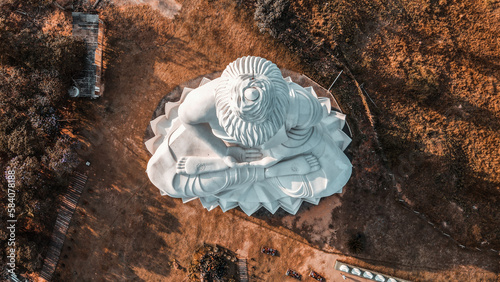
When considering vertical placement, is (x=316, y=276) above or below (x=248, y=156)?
below

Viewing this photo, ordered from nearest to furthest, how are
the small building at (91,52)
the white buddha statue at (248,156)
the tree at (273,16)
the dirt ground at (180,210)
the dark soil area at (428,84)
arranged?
the white buddha statue at (248,156)
the tree at (273,16)
the dark soil area at (428,84)
the dirt ground at (180,210)
the small building at (91,52)

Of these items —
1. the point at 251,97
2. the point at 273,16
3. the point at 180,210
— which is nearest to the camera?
the point at 251,97

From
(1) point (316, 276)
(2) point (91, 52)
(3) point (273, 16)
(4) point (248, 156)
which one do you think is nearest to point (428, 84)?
(3) point (273, 16)

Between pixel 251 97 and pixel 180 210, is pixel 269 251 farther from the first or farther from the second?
pixel 251 97

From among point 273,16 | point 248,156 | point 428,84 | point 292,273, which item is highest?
point 428,84

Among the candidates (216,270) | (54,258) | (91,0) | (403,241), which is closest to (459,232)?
(403,241)

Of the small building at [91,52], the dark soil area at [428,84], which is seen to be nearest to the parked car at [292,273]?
the dark soil area at [428,84]

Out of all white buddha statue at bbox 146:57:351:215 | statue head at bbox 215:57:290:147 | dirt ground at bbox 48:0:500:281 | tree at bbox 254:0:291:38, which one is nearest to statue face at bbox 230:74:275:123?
statue head at bbox 215:57:290:147

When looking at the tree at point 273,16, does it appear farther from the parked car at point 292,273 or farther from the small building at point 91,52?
the parked car at point 292,273
